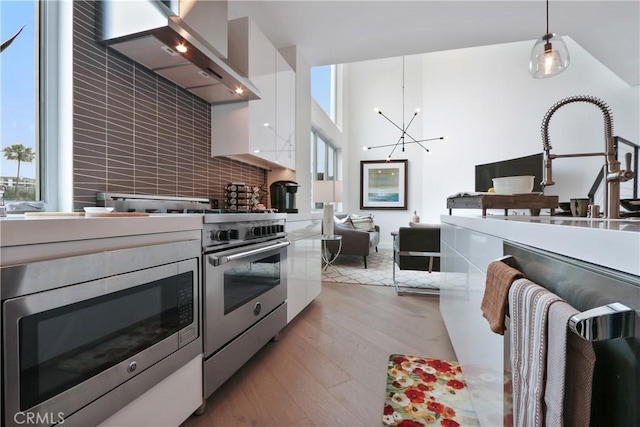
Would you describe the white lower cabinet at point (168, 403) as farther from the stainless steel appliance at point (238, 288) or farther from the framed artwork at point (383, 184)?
the framed artwork at point (383, 184)

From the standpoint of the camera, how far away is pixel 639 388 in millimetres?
389

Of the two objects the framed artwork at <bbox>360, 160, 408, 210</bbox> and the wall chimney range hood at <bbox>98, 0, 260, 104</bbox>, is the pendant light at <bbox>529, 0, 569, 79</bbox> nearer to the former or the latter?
the wall chimney range hood at <bbox>98, 0, 260, 104</bbox>

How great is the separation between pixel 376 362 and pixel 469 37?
3291 mm

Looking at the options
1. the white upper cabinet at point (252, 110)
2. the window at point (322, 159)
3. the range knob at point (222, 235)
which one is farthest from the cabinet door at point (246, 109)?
the window at point (322, 159)

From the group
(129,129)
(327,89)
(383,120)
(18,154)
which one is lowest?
(18,154)

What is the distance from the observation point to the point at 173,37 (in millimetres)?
1448

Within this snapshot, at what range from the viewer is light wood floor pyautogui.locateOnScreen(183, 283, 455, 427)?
1.31 metres

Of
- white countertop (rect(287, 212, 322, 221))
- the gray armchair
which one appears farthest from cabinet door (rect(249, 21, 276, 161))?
the gray armchair

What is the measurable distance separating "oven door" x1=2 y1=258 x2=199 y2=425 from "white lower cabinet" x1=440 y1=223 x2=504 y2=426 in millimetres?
1154

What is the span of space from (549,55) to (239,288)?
3.04 metres

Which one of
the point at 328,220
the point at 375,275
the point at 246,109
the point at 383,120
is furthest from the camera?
the point at 383,120

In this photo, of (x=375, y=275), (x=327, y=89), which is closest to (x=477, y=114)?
(x=327, y=89)

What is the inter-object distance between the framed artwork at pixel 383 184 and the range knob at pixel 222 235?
5.96m

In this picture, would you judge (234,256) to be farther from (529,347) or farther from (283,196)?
(283,196)
